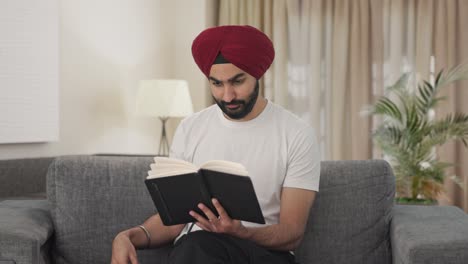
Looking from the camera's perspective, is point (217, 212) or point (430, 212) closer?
point (217, 212)

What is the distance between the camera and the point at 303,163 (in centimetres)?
233

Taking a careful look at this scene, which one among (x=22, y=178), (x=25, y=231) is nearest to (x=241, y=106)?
(x=25, y=231)

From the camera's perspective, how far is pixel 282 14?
6.36 m

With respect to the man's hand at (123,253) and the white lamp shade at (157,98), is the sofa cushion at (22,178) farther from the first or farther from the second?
the man's hand at (123,253)

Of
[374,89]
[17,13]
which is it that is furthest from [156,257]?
[374,89]

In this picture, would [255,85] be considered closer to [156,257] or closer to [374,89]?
[156,257]

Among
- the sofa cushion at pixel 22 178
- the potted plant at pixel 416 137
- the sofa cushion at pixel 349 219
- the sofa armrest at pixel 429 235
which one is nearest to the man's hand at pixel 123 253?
the sofa cushion at pixel 349 219

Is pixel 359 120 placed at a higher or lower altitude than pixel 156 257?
higher

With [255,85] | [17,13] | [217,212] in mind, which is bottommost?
[217,212]

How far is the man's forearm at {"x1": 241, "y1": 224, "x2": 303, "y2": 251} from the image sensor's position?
7.14ft

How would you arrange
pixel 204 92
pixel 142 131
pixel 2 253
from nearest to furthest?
pixel 2 253, pixel 142 131, pixel 204 92

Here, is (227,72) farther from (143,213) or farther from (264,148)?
(143,213)

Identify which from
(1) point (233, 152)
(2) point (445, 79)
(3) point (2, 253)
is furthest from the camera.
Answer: (2) point (445, 79)

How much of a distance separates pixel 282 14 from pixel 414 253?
4.44 m
